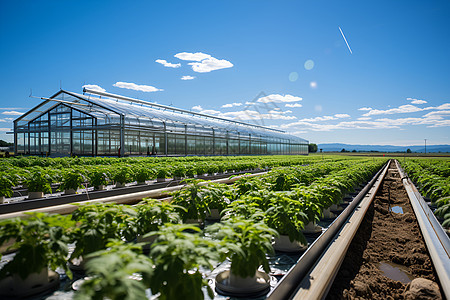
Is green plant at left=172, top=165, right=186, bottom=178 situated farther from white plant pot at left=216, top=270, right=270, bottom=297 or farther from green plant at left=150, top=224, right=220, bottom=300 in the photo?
green plant at left=150, top=224, right=220, bottom=300

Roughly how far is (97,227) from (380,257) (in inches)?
193

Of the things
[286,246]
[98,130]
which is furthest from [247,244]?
[98,130]

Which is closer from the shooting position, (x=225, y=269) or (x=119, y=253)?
(x=119, y=253)

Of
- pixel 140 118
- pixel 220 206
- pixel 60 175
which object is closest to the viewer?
pixel 220 206

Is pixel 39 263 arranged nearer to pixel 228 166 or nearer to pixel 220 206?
pixel 220 206

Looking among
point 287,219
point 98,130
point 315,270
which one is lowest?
point 315,270

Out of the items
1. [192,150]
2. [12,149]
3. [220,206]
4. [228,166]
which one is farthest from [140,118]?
[220,206]

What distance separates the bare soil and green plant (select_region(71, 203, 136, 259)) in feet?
8.29

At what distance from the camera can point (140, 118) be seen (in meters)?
22.5

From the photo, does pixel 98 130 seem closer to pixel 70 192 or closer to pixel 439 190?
pixel 70 192

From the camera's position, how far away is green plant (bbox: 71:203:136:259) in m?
2.37

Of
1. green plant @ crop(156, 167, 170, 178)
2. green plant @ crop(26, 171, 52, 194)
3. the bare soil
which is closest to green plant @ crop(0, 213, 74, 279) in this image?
the bare soil

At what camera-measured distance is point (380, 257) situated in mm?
4953

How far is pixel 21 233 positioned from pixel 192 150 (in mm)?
27612
